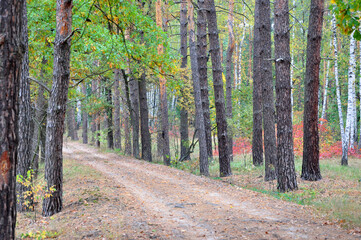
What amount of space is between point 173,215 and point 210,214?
0.85 metres

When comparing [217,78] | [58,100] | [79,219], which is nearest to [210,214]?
[79,219]

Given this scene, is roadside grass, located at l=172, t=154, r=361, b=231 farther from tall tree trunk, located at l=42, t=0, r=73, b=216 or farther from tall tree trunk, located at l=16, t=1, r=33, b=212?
A: tall tree trunk, located at l=16, t=1, r=33, b=212

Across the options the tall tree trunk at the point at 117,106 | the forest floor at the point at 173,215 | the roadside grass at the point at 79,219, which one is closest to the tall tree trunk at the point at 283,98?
the forest floor at the point at 173,215

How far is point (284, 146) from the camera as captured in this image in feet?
34.4

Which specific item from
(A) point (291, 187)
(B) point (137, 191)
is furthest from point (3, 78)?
(A) point (291, 187)

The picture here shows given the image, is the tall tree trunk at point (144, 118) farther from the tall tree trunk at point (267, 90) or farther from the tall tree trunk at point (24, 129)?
the tall tree trunk at point (24, 129)

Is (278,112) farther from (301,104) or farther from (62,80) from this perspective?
(301,104)

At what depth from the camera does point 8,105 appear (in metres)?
3.36

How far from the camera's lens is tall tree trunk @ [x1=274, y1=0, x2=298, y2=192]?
33.8ft

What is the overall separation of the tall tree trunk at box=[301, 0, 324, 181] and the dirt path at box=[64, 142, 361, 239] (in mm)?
4019

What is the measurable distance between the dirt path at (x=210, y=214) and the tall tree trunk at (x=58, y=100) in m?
1.95

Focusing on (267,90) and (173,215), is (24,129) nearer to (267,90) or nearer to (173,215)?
(173,215)

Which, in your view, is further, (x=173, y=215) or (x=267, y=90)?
(x=267, y=90)

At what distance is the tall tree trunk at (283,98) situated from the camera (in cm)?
1030
